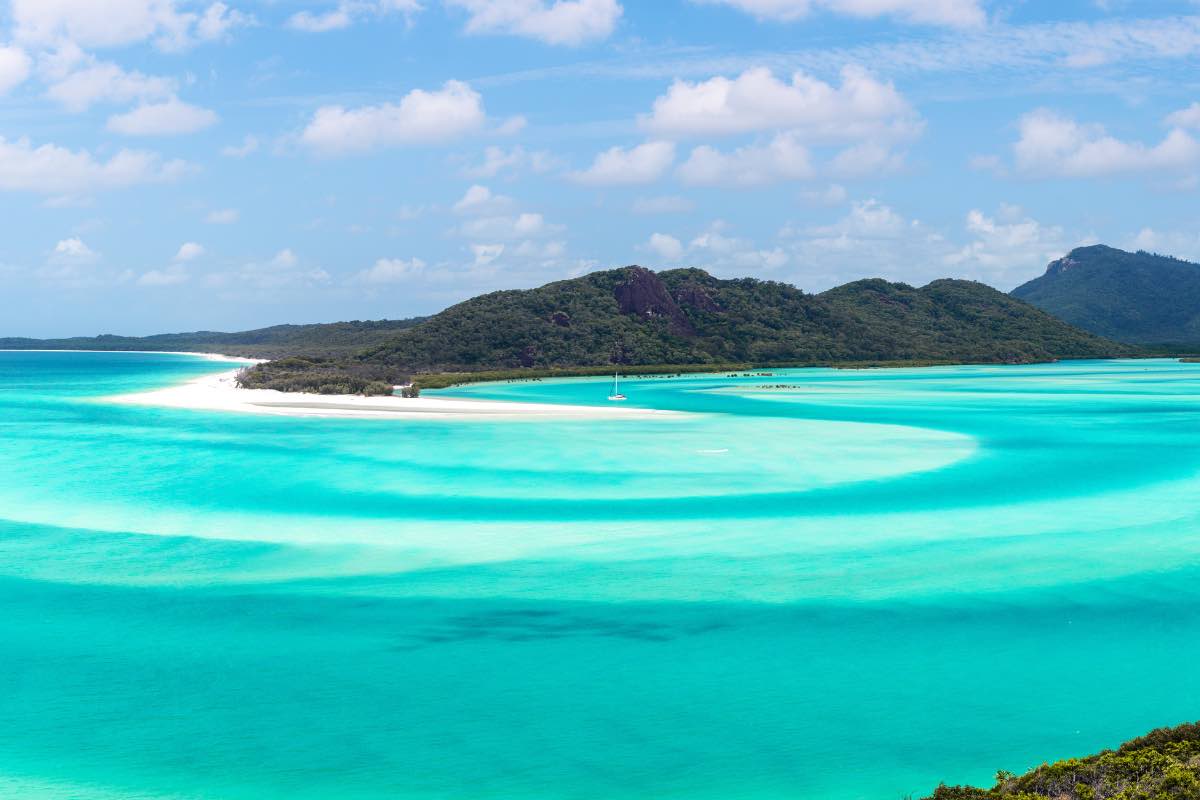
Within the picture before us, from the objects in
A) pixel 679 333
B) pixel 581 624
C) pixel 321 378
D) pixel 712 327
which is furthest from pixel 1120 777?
pixel 712 327

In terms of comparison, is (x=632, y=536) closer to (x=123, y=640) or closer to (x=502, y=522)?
(x=502, y=522)

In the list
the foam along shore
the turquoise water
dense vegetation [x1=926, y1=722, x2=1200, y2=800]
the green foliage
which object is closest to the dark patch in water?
the turquoise water

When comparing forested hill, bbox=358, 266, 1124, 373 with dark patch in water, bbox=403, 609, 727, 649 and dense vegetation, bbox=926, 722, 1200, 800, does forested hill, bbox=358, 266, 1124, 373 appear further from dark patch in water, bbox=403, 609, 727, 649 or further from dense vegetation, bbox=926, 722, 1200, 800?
dense vegetation, bbox=926, 722, 1200, 800

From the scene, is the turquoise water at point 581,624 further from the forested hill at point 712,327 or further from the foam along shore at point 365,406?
the forested hill at point 712,327

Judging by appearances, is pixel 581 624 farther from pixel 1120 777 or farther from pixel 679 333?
pixel 679 333

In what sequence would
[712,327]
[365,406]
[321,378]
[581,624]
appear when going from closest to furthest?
1. [581,624]
2. [365,406]
3. [321,378]
4. [712,327]
